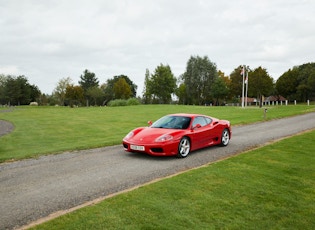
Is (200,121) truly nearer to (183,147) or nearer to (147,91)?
(183,147)

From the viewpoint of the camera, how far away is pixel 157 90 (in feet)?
221

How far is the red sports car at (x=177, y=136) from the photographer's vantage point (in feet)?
26.8

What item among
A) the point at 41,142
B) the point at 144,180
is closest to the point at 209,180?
the point at 144,180

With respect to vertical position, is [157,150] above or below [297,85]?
below

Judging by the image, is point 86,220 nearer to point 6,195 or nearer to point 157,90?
point 6,195

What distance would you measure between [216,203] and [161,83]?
6364cm

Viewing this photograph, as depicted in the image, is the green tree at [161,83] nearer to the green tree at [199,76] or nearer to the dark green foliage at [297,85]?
the green tree at [199,76]

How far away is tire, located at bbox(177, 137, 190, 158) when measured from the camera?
27.6 ft

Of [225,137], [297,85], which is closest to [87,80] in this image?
[297,85]

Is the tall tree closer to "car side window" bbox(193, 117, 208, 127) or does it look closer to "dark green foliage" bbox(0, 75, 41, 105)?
"dark green foliage" bbox(0, 75, 41, 105)

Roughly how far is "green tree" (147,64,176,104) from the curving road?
57518 millimetres

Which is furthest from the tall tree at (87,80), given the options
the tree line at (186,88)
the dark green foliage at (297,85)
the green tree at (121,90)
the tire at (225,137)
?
the tire at (225,137)

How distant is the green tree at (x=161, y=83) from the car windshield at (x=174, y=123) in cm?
5768

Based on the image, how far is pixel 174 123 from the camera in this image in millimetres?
9266
